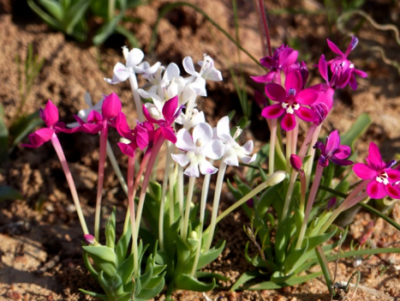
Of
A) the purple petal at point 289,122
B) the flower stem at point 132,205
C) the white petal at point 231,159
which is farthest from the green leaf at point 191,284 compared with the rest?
the purple petal at point 289,122

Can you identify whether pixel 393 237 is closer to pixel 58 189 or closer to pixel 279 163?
pixel 279 163

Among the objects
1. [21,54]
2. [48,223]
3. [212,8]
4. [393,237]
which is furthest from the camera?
[212,8]

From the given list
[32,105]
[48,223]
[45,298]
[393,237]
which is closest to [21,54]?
[32,105]

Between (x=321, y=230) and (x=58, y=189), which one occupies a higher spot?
(x=321, y=230)

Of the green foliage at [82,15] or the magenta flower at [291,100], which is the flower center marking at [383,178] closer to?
the magenta flower at [291,100]

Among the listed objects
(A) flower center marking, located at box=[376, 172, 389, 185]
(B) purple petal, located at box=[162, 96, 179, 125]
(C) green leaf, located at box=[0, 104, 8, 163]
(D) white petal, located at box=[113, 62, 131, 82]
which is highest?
(D) white petal, located at box=[113, 62, 131, 82]

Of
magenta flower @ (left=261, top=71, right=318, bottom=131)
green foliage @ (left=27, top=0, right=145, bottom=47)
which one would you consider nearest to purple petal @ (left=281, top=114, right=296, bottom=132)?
magenta flower @ (left=261, top=71, right=318, bottom=131)

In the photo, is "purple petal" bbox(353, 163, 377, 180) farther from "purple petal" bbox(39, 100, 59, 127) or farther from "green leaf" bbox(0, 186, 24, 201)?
"green leaf" bbox(0, 186, 24, 201)
